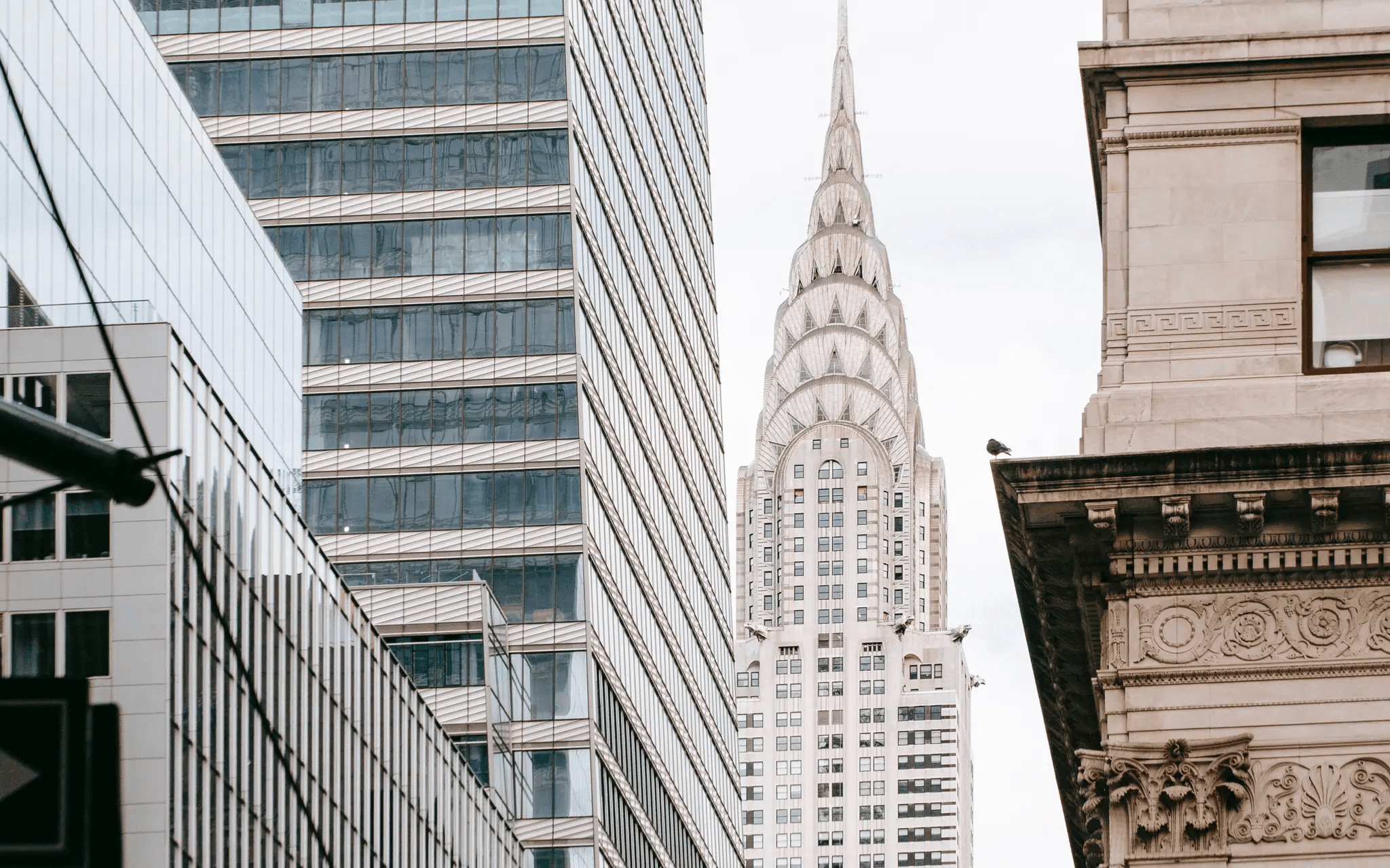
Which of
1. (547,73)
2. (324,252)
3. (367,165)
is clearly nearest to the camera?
(547,73)

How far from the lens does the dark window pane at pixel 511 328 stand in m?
109

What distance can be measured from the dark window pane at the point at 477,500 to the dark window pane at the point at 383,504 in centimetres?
298

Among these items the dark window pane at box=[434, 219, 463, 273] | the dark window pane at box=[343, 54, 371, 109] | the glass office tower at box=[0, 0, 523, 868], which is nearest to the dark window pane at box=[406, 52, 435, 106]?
the dark window pane at box=[343, 54, 371, 109]

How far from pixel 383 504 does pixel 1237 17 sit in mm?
82417

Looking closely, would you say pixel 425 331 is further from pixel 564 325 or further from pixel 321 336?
pixel 564 325

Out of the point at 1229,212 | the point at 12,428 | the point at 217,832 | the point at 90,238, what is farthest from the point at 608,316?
the point at 12,428

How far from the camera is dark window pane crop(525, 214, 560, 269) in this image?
4281 inches

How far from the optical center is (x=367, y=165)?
114062 mm

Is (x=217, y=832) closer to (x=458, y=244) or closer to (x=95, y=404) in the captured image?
(x=95, y=404)

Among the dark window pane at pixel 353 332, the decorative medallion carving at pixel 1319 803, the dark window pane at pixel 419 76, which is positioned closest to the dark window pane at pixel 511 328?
the dark window pane at pixel 353 332

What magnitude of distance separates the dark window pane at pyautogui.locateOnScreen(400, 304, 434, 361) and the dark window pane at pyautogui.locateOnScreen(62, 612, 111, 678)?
6190 centimetres

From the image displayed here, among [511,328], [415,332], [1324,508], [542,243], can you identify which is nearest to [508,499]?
[511,328]

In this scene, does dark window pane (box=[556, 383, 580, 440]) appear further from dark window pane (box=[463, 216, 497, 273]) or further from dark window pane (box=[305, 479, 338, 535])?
dark window pane (box=[305, 479, 338, 535])

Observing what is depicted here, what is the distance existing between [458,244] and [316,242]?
6584mm
